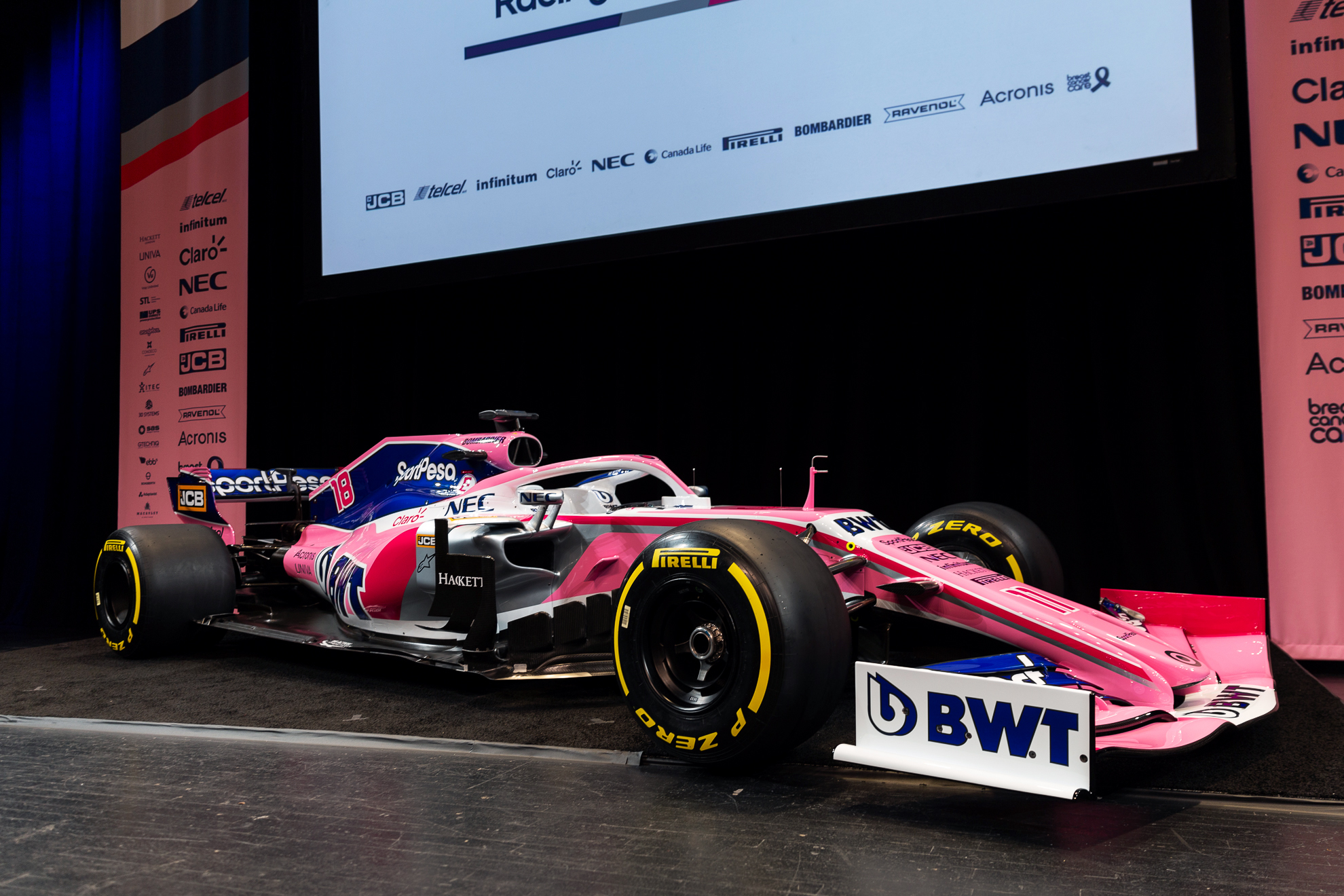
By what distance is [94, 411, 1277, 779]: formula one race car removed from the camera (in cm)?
221

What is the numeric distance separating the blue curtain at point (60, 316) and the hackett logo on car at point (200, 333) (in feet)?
2.70

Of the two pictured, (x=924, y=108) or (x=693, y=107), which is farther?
(x=693, y=107)

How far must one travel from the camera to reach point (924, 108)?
4098 millimetres

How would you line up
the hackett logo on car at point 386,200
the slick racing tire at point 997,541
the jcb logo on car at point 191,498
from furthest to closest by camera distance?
1. the hackett logo on car at point 386,200
2. the jcb logo on car at point 191,498
3. the slick racing tire at point 997,541

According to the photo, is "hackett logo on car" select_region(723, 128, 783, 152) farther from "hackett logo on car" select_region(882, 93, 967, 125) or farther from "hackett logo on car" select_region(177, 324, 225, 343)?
"hackett logo on car" select_region(177, 324, 225, 343)

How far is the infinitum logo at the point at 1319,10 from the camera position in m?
3.96

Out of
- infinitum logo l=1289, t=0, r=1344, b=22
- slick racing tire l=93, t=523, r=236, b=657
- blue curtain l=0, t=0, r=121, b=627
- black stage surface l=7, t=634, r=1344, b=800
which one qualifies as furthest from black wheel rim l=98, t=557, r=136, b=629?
infinitum logo l=1289, t=0, r=1344, b=22

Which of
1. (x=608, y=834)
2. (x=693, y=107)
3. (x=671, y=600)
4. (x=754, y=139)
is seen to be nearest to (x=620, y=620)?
(x=671, y=600)

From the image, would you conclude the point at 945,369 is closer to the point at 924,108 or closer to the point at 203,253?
the point at 924,108

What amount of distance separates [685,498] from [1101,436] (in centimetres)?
202

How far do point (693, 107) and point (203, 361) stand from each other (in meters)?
4.43

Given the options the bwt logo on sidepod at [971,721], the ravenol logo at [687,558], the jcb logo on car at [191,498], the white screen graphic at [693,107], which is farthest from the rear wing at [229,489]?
the bwt logo on sidepod at [971,721]

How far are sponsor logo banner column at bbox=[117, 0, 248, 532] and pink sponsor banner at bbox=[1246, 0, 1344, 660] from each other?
6356 millimetres

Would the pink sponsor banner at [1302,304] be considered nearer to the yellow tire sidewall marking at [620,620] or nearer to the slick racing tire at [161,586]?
the yellow tire sidewall marking at [620,620]
